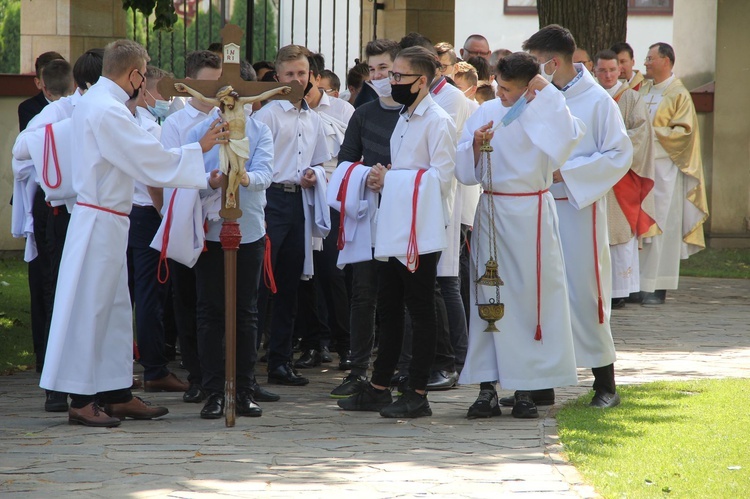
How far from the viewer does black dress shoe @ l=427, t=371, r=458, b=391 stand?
7730 mm

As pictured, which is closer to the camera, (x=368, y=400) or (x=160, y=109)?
(x=368, y=400)

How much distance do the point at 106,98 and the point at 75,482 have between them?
6.83ft

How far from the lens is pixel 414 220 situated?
262 inches

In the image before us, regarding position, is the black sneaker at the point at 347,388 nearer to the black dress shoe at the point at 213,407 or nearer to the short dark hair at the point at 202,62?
the black dress shoe at the point at 213,407

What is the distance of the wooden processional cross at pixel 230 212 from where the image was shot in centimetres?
630

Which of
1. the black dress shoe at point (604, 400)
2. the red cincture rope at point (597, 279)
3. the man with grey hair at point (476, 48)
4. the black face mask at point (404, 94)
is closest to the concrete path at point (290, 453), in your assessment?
the black dress shoe at point (604, 400)

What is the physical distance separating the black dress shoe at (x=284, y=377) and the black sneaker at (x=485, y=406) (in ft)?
4.84

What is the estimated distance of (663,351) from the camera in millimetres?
9398

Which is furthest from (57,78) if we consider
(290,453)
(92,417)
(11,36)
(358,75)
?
(11,36)

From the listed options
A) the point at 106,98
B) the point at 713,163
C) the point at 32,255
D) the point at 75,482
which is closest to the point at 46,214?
the point at 32,255

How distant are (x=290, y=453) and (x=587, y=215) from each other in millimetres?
2296

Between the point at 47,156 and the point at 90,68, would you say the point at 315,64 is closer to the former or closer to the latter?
the point at 90,68

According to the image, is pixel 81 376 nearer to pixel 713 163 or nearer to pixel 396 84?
pixel 396 84

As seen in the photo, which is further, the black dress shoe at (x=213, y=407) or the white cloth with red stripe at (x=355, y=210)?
the white cloth with red stripe at (x=355, y=210)
